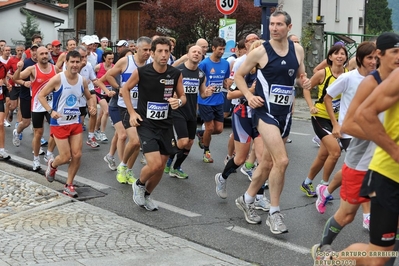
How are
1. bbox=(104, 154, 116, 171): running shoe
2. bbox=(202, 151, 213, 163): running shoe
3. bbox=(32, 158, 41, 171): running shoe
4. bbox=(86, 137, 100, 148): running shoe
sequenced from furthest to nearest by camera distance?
1. bbox=(86, 137, 100, 148): running shoe
2. bbox=(202, 151, 213, 163): running shoe
3. bbox=(104, 154, 116, 171): running shoe
4. bbox=(32, 158, 41, 171): running shoe

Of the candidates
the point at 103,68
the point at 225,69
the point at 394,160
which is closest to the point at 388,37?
the point at 394,160

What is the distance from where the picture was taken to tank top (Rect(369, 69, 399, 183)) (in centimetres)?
433

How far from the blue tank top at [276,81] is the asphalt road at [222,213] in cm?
121

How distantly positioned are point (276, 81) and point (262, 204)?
5.31 feet

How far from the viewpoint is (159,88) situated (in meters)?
8.06

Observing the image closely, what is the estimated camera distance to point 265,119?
6.96 m

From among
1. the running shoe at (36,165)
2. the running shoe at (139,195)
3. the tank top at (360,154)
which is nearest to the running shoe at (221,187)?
the running shoe at (139,195)

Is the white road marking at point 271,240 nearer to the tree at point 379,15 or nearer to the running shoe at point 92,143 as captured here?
the running shoe at point 92,143

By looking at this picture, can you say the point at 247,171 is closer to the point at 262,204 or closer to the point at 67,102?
the point at 262,204

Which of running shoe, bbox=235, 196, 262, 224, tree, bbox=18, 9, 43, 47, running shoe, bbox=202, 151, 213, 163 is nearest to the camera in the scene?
running shoe, bbox=235, 196, 262, 224

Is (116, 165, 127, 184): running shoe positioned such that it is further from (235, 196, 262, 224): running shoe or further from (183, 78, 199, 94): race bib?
(235, 196, 262, 224): running shoe

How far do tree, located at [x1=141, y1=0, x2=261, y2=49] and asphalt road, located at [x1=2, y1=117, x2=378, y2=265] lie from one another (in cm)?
1472

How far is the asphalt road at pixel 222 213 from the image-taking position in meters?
6.48

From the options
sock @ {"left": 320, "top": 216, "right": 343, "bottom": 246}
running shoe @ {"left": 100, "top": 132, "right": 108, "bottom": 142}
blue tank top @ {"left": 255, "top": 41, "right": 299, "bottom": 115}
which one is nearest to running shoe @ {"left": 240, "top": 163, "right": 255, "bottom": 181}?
blue tank top @ {"left": 255, "top": 41, "right": 299, "bottom": 115}
